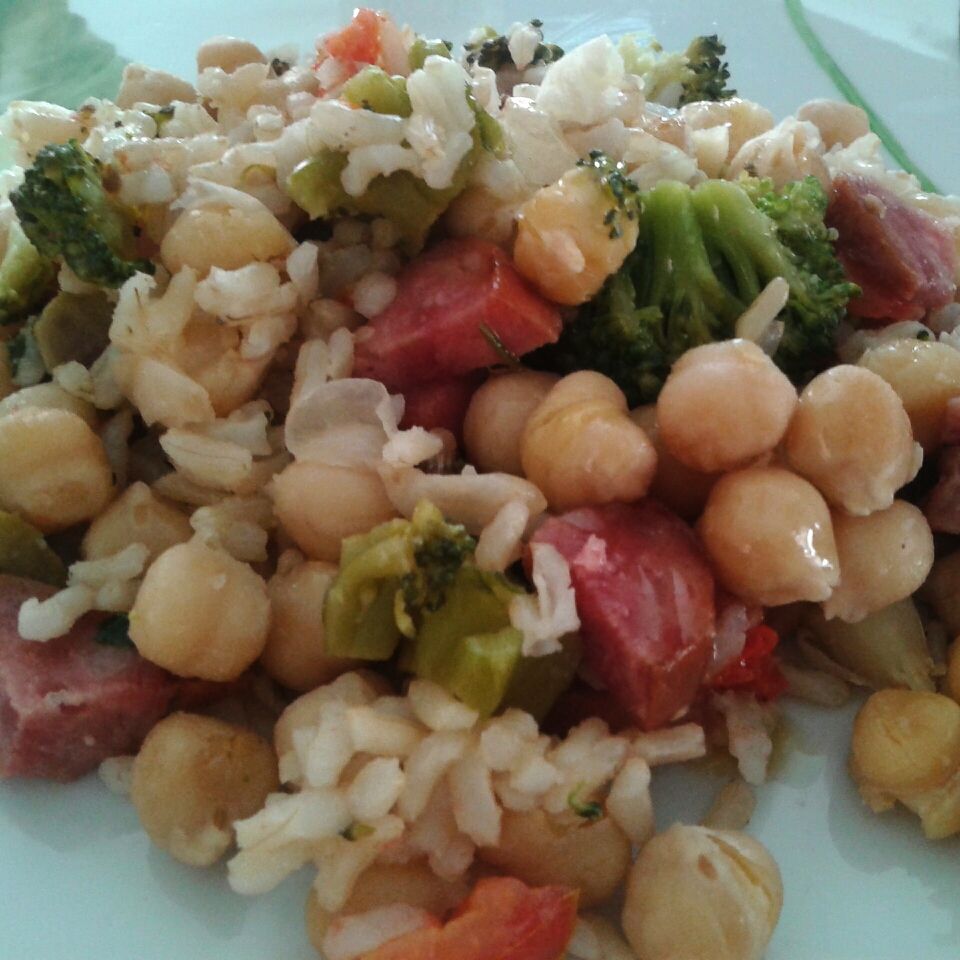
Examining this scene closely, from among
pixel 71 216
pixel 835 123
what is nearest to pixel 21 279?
pixel 71 216

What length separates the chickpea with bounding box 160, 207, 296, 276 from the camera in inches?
56.7

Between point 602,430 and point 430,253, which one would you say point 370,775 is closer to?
point 602,430

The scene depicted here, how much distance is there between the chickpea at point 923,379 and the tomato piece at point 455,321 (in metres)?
0.47

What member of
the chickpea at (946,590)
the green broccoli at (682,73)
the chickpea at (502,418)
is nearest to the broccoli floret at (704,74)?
the green broccoli at (682,73)

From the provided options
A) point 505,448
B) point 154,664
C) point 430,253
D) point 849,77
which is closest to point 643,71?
point 849,77

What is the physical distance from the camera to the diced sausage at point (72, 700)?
127cm

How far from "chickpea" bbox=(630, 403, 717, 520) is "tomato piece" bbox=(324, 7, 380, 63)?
0.88 metres

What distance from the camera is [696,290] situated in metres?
1.50

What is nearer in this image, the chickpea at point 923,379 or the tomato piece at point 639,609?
the tomato piece at point 639,609

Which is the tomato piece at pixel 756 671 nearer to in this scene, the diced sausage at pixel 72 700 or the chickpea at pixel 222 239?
the diced sausage at pixel 72 700

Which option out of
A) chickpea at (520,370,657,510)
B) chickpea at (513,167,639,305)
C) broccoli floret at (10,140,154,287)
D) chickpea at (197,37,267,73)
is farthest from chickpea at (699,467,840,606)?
chickpea at (197,37,267,73)

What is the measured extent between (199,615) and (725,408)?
69 cm

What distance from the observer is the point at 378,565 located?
1202mm

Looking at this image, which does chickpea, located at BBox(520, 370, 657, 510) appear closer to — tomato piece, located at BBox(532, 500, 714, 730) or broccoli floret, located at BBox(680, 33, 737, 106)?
tomato piece, located at BBox(532, 500, 714, 730)
